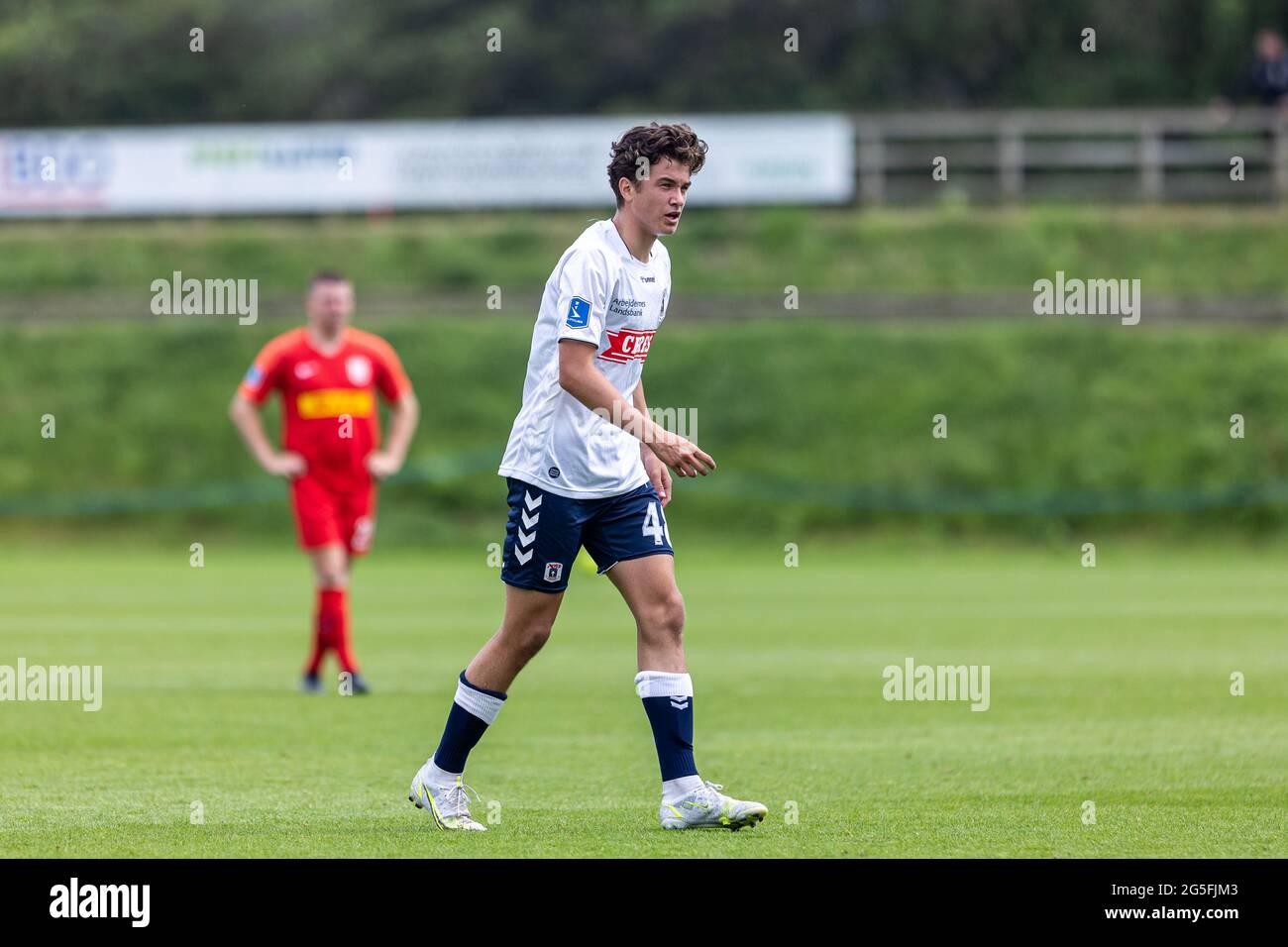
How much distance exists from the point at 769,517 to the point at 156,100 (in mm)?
27408

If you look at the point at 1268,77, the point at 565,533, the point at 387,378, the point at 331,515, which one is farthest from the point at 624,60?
the point at 565,533

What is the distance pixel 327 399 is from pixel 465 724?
5.90 m

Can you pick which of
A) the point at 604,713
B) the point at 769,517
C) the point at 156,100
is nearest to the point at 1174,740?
the point at 604,713

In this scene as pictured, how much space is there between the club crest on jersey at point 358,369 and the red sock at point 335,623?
1.46 metres

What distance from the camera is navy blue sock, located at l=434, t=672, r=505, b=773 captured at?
7.33 metres

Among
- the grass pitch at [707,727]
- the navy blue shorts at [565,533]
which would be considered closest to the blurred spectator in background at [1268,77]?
the grass pitch at [707,727]

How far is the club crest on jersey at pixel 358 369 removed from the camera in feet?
42.7

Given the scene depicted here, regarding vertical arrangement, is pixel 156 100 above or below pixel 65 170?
above

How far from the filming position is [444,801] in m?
7.27

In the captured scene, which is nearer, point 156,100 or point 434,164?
point 434,164

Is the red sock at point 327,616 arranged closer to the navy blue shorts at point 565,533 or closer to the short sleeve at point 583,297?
the navy blue shorts at point 565,533

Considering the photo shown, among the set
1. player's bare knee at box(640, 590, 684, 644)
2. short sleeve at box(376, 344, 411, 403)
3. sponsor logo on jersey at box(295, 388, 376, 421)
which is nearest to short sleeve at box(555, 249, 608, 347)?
player's bare knee at box(640, 590, 684, 644)

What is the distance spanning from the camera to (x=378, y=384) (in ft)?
43.1

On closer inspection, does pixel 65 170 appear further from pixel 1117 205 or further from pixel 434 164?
pixel 1117 205
